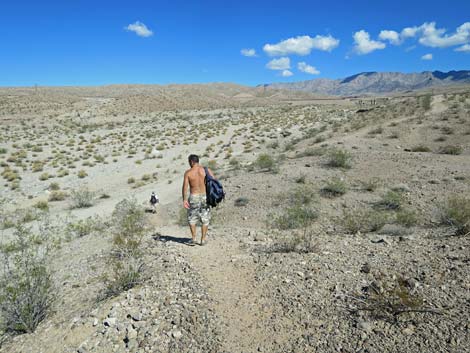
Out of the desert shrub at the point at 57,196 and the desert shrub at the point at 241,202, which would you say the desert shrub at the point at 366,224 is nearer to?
the desert shrub at the point at 241,202

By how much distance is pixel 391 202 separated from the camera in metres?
10.3

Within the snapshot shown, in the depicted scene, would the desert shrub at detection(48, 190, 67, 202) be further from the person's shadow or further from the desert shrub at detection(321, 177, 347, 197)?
the desert shrub at detection(321, 177, 347, 197)

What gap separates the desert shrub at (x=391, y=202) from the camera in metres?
10.2

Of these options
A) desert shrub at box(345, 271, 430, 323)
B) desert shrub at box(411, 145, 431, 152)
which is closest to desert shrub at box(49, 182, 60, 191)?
desert shrub at box(345, 271, 430, 323)

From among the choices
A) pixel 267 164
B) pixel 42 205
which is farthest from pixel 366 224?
pixel 42 205

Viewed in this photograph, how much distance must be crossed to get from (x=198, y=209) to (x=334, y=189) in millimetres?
6359

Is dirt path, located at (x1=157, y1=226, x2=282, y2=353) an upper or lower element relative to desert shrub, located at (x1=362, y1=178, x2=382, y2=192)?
upper

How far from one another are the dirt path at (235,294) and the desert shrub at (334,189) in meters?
5.66

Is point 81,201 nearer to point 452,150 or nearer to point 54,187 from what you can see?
point 54,187

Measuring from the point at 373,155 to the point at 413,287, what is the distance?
11615 mm

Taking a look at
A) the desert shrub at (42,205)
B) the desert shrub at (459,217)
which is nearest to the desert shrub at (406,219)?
the desert shrub at (459,217)

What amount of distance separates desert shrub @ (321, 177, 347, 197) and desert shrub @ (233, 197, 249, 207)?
110 inches

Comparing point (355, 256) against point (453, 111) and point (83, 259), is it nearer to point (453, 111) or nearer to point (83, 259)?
point (83, 259)

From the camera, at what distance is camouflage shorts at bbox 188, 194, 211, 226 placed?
22.9ft
